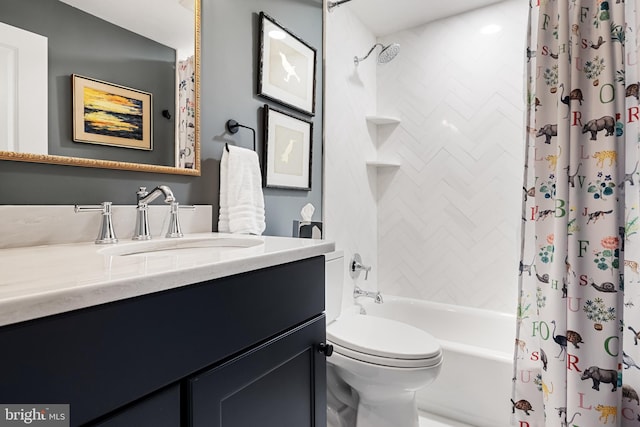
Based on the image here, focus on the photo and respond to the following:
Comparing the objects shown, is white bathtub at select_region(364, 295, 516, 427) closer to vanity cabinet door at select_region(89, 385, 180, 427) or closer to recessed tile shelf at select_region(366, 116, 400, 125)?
recessed tile shelf at select_region(366, 116, 400, 125)

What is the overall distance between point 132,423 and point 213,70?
3.94ft

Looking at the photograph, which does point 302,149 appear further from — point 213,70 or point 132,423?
point 132,423

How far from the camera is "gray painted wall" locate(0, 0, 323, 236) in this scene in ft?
2.94

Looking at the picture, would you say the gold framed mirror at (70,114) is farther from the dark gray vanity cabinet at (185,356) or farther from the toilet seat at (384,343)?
the toilet seat at (384,343)

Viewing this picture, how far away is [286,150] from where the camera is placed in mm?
1702

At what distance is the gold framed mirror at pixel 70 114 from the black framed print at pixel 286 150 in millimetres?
393

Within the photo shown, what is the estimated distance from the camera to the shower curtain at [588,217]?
121 centimetres

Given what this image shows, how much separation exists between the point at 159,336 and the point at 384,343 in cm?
105

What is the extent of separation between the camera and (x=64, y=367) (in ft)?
1.41

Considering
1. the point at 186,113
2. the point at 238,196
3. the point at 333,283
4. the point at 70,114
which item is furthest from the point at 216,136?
the point at 333,283

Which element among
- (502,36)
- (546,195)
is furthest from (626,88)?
(502,36)

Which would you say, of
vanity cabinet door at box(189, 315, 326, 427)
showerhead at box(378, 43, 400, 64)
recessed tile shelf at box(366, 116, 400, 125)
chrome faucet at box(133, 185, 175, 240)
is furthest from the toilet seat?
showerhead at box(378, 43, 400, 64)

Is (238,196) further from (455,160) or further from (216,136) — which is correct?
(455,160)

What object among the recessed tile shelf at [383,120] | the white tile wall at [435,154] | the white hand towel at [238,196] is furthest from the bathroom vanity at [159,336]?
the recessed tile shelf at [383,120]
